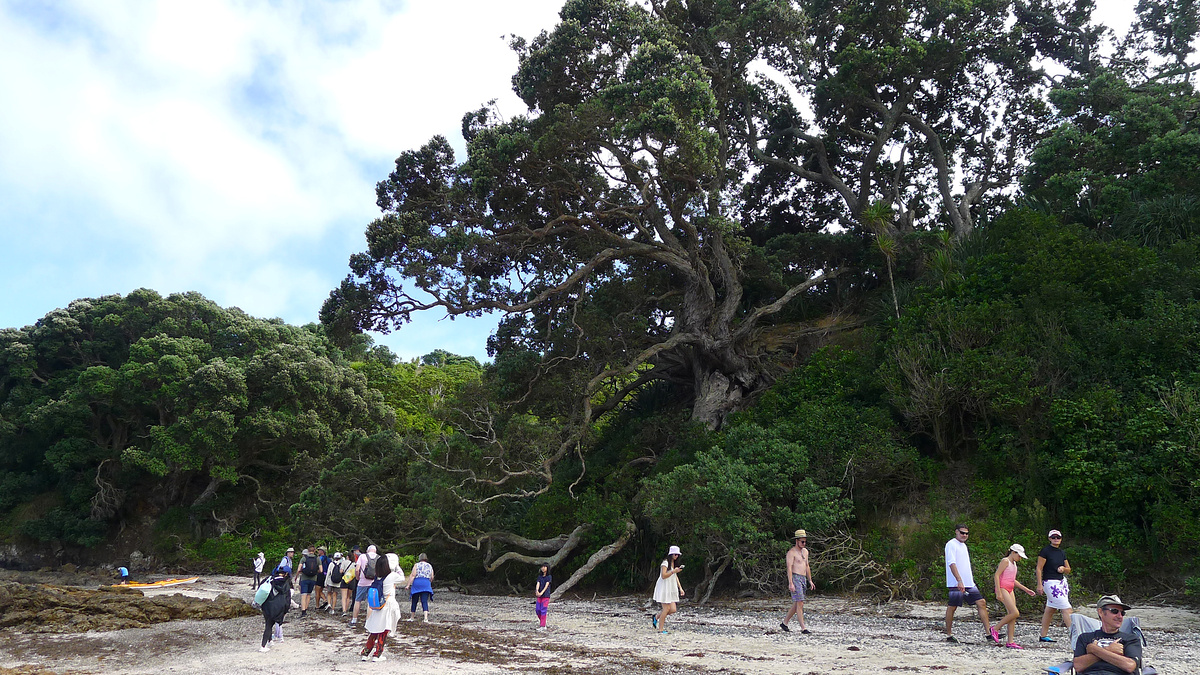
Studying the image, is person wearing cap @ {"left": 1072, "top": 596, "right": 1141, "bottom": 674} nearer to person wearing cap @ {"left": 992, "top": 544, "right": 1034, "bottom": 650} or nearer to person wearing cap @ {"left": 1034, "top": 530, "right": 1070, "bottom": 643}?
person wearing cap @ {"left": 1034, "top": 530, "right": 1070, "bottom": 643}

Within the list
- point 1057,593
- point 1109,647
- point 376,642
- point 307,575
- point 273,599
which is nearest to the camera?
point 1109,647

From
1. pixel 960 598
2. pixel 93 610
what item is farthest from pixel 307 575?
pixel 960 598

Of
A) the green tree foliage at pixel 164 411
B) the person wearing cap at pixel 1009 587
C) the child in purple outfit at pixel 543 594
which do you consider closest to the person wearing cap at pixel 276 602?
the child in purple outfit at pixel 543 594

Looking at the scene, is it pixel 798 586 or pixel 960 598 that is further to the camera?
pixel 798 586

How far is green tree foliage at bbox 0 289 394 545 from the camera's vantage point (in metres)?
28.1

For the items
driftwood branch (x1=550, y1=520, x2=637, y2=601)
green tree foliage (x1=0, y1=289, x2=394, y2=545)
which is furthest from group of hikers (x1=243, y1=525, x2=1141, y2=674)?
green tree foliage (x1=0, y1=289, x2=394, y2=545)

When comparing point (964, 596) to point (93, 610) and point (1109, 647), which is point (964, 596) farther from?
point (93, 610)

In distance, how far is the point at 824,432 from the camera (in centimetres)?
1437

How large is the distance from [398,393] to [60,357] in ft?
49.7

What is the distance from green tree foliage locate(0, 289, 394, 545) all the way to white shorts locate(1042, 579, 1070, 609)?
25.1 meters

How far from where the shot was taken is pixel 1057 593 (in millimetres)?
7426

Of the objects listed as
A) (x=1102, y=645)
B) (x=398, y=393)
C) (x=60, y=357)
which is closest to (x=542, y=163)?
(x=1102, y=645)

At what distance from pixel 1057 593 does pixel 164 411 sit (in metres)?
32.6

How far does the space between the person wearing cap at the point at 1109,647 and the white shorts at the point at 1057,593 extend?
334 centimetres
